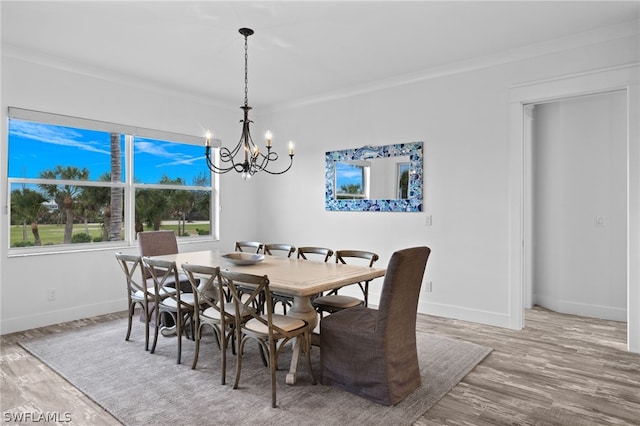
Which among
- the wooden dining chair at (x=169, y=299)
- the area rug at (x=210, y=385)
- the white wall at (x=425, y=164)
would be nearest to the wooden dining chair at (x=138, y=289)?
the wooden dining chair at (x=169, y=299)

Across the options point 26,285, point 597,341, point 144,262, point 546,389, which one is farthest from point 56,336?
point 597,341

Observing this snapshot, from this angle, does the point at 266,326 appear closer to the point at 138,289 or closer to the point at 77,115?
the point at 138,289

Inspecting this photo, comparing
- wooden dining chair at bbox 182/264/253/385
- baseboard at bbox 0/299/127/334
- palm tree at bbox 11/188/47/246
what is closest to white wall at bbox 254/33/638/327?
wooden dining chair at bbox 182/264/253/385

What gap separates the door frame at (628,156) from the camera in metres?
3.44

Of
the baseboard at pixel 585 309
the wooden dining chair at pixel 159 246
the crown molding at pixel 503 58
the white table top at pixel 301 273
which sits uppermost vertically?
the crown molding at pixel 503 58

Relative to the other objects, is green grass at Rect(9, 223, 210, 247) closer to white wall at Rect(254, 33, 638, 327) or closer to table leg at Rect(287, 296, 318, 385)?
white wall at Rect(254, 33, 638, 327)

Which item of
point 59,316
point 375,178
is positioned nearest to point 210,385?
point 59,316

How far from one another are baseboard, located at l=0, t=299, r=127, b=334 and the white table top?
1.37 metres

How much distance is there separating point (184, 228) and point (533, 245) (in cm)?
457

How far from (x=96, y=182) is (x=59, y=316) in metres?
1.49

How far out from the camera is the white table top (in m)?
2.68

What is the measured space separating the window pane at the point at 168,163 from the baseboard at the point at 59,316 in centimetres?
151

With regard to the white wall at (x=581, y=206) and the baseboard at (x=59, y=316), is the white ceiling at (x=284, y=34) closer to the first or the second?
the white wall at (x=581, y=206)

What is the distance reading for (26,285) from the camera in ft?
13.3
